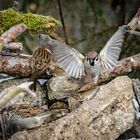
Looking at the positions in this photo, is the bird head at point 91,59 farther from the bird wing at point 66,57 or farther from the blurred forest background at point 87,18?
the blurred forest background at point 87,18

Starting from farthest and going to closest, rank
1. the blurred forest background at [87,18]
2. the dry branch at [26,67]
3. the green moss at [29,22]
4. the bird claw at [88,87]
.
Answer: the blurred forest background at [87,18], the green moss at [29,22], the dry branch at [26,67], the bird claw at [88,87]

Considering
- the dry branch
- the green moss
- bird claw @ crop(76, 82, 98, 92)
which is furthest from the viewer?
the green moss

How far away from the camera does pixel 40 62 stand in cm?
486

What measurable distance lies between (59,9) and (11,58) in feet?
8.95

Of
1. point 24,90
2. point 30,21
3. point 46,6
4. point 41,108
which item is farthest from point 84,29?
point 24,90

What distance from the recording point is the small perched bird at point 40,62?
485 centimetres

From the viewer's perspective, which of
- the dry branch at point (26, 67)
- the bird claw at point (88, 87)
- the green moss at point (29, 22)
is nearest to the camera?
the bird claw at point (88, 87)

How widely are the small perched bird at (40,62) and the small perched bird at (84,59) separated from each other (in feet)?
0.21

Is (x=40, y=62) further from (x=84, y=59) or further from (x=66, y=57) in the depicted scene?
(x=84, y=59)

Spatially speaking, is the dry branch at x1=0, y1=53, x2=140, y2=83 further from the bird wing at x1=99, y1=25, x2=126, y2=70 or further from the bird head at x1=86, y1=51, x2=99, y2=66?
the bird head at x1=86, y1=51, x2=99, y2=66

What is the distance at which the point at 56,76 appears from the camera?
4910mm

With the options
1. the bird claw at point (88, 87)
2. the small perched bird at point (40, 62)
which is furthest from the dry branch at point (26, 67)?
the bird claw at point (88, 87)

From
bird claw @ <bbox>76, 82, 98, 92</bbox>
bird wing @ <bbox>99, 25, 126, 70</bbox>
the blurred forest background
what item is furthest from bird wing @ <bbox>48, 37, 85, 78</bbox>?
the blurred forest background

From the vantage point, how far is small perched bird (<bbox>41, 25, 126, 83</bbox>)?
4828 mm
